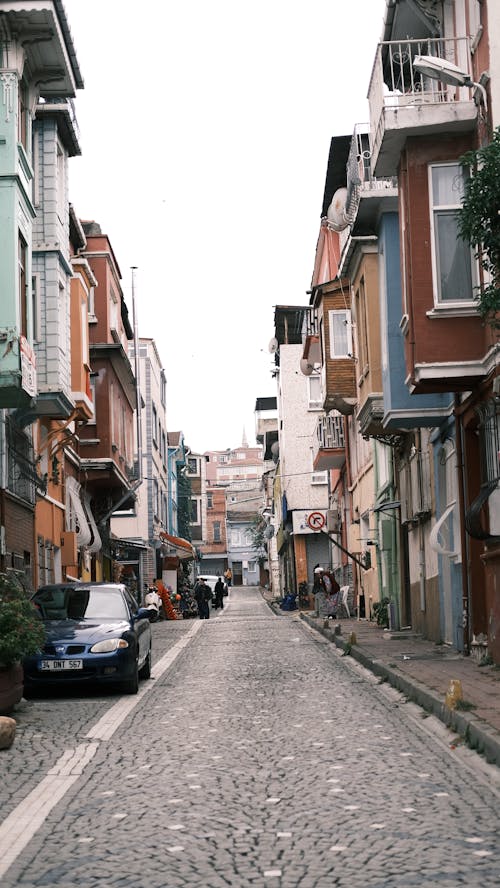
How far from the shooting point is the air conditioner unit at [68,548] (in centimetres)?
3338

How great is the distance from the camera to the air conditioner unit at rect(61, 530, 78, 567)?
33375 millimetres

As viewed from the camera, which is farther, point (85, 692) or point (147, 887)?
point (85, 692)

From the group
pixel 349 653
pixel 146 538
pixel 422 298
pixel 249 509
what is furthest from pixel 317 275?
pixel 249 509

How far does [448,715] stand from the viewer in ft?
38.5

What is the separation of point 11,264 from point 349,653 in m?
8.71

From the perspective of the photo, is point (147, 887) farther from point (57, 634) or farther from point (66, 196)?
point (66, 196)

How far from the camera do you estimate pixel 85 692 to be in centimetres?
1672


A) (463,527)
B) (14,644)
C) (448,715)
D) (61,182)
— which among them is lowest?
(448,715)

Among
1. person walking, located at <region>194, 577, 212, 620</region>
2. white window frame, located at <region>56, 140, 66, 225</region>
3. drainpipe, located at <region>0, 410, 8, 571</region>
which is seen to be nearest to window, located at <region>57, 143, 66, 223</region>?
white window frame, located at <region>56, 140, 66, 225</region>

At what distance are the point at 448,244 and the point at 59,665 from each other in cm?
757

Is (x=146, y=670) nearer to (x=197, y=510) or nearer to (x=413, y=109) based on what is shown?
(x=413, y=109)

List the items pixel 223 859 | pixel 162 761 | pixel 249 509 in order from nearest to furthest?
pixel 223 859 → pixel 162 761 → pixel 249 509

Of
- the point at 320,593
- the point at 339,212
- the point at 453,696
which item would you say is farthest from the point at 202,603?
the point at 453,696

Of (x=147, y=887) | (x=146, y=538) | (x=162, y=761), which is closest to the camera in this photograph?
(x=147, y=887)
